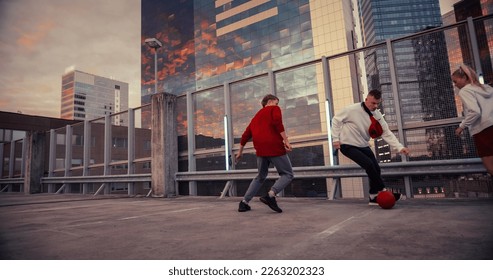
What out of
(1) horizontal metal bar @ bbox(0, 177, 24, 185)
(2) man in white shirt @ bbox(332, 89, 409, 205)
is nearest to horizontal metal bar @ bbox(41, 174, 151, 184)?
(1) horizontal metal bar @ bbox(0, 177, 24, 185)

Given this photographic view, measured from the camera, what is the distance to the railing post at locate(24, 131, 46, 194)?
12.2m

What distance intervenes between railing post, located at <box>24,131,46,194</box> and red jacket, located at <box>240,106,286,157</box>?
41.9ft

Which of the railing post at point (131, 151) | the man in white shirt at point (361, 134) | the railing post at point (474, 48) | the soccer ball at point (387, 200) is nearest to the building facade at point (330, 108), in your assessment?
the railing post at point (474, 48)

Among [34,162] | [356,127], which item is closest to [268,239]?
[356,127]

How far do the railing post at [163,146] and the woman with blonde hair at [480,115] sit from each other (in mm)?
6477

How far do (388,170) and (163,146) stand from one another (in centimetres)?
560

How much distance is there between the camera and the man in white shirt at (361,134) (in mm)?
4159

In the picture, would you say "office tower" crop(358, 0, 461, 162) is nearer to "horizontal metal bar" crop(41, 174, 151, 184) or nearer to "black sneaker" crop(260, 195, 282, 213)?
"black sneaker" crop(260, 195, 282, 213)

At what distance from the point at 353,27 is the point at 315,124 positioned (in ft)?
112

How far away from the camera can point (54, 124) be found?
35.6 meters

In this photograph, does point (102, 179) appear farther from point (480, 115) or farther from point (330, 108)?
point (480, 115)

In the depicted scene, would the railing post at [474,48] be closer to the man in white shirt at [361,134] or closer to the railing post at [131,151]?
the man in white shirt at [361,134]
